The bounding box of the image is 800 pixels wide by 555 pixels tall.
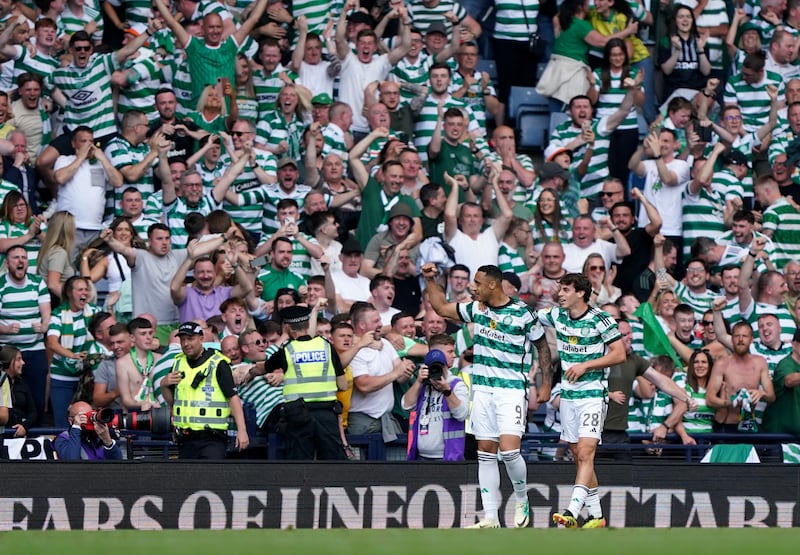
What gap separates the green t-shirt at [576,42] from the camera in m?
19.6

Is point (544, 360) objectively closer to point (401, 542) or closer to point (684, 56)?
point (401, 542)

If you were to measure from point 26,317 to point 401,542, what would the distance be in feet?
20.9

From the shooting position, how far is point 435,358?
1330cm

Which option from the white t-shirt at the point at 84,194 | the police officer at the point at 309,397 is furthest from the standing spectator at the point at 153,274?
the police officer at the point at 309,397

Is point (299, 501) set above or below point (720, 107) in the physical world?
below

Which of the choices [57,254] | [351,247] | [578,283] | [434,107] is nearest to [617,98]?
[434,107]

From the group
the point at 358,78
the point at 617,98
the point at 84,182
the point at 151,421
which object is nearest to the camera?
the point at 151,421

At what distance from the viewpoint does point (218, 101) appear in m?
17.6

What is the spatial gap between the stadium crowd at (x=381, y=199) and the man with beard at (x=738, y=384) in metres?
0.03

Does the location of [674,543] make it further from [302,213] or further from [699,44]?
[699,44]

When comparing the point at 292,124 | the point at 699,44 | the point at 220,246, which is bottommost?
the point at 220,246

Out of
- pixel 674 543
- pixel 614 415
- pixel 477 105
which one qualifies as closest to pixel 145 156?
pixel 477 105

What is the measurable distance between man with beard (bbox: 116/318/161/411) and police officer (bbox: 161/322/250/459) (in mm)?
563

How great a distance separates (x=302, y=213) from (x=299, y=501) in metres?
4.40
